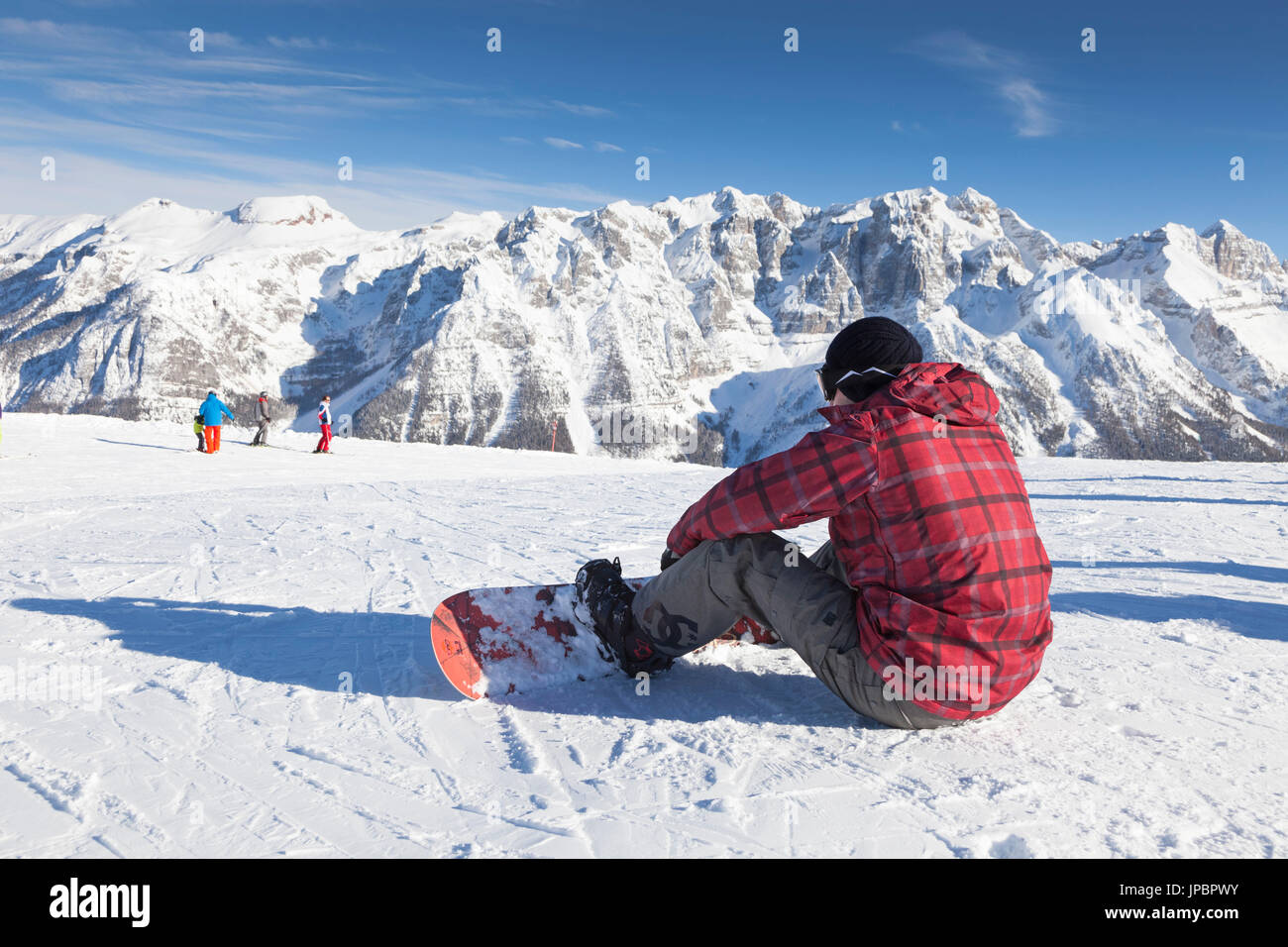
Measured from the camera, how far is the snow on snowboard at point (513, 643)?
3.37 m

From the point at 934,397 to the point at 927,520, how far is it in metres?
0.42

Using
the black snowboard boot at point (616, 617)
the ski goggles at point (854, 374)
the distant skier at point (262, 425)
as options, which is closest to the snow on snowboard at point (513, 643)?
the black snowboard boot at point (616, 617)

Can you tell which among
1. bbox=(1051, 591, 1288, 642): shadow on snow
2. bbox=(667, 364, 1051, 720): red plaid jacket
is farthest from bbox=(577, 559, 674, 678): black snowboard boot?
bbox=(1051, 591, 1288, 642): shadow on snow

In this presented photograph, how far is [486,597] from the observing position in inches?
143

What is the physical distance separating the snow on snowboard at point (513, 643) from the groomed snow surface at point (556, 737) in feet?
0.36

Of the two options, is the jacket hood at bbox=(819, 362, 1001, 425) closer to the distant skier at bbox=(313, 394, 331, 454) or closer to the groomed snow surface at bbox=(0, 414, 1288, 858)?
the groomed snow surface at bbox=(0, 414, 1288, 858)

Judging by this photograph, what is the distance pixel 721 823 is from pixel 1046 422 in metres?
212

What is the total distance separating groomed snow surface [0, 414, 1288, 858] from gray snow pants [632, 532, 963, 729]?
23cm

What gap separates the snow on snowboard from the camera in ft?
11.0

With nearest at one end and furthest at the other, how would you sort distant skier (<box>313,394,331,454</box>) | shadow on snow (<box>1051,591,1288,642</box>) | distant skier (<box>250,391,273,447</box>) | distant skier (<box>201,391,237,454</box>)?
shadow on snow (<box>1051,591,1288,642</box>) < distant skier (<box>201,391,237,454</box>) < distant skier (<box>250,391,273,447</box>) < distant skier (<box>313,394,331,454</box>)

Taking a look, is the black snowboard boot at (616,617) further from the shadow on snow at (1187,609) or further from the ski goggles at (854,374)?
the shadow on snow at (1187,609)

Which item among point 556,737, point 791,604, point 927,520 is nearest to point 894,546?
point 927,520

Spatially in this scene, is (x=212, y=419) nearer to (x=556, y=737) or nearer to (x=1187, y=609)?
(x=556, y=737)
